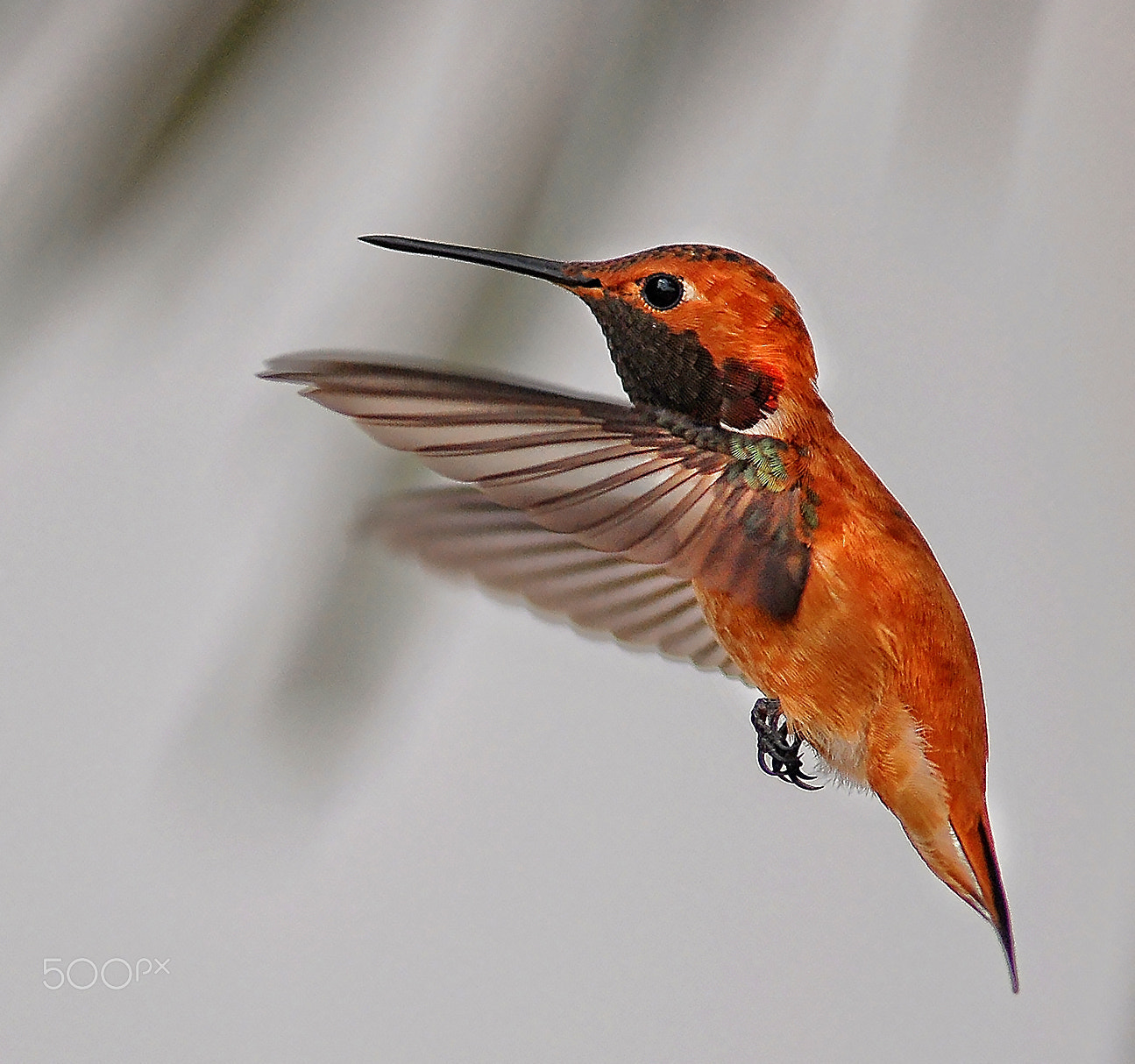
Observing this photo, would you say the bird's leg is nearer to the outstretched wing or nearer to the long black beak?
the outstretched wing

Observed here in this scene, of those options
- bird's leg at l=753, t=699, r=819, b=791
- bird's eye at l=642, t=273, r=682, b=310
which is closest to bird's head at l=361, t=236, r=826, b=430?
bird's eye at l=642, t=273, r=682, b=310

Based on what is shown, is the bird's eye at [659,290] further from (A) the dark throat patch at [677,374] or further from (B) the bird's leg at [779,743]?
(B) the bird's leg at [779,743]

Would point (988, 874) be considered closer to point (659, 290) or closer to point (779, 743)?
point (779, 743)

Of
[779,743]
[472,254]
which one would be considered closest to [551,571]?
[779,743]

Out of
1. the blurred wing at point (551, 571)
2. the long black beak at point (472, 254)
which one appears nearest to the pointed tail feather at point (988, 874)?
the blurred wing at point (551, 571)

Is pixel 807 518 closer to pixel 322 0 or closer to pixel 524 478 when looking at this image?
pixel 524 478

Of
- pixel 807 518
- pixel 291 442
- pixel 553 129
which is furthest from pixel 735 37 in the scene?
pixel 291 442
